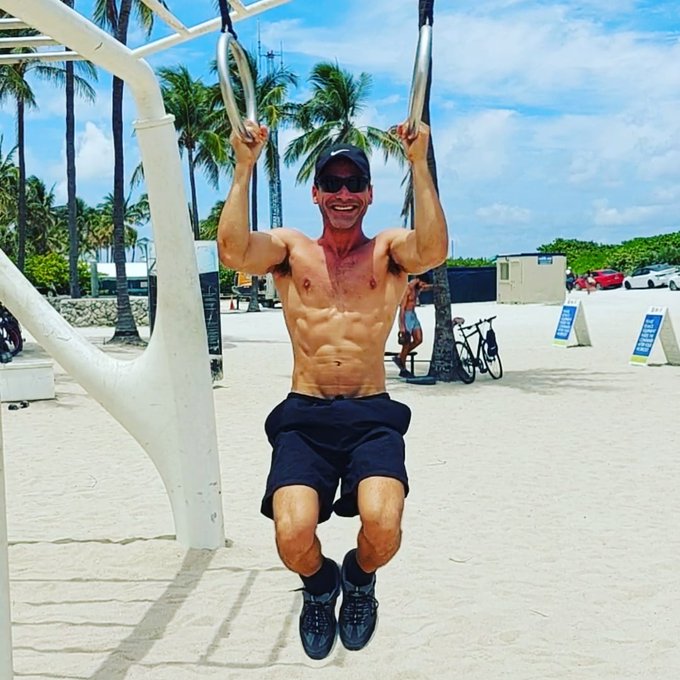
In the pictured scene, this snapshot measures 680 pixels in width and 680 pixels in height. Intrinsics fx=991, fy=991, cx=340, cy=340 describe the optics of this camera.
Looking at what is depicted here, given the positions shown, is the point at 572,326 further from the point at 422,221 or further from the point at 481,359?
the point at 422,221

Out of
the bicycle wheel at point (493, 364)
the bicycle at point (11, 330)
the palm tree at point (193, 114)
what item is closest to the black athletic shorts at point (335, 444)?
the bicycle wheel at point (493, 364)

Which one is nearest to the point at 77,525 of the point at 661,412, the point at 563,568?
the point at 563,568

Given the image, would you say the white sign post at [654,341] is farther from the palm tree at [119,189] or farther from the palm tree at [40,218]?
the palm tree at [40,218]

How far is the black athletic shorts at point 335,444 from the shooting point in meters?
3.17

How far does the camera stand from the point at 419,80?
115 inches

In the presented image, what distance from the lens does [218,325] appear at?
47.8ft

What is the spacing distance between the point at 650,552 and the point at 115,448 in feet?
19.4

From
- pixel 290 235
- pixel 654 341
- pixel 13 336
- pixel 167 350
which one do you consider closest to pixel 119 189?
pixel 13 336

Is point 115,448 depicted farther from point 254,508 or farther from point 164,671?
point 164,671

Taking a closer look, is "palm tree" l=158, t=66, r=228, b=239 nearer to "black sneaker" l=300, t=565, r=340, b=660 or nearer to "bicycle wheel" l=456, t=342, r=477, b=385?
"bicycle wheel" l=456, t=342, r=477, b=385

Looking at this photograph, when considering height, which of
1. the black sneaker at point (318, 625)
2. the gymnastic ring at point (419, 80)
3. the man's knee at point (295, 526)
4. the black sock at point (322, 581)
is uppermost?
the gymnastic ring at point (419, 80)

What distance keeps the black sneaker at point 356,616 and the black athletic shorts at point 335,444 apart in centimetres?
26

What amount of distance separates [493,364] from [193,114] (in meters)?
25.4

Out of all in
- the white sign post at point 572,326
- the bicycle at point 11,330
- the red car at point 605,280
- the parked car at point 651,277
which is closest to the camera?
the bicycle at point 11,330
